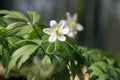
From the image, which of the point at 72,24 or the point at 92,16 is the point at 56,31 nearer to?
the point at 72,24

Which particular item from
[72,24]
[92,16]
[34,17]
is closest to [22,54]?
[34,17]

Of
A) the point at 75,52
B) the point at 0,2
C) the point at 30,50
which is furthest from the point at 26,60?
the point at 0,2

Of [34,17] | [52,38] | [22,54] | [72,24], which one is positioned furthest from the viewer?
[72,24]

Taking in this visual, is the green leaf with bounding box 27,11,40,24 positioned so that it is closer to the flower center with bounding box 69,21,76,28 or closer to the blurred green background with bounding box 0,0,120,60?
the flower center with bounding box 69,21,76,28

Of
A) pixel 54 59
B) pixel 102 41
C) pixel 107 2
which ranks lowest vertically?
pixel 102 41

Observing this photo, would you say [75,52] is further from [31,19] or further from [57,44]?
[31,19]

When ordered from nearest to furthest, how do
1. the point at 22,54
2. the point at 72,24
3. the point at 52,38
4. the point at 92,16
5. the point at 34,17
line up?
the point at 22,54
the point at 52,38
the point at 34,17
the point at 72,24
the point at 92,16

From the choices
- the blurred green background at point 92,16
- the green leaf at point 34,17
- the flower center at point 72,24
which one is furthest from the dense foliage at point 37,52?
the blurred green background at point 92,16
